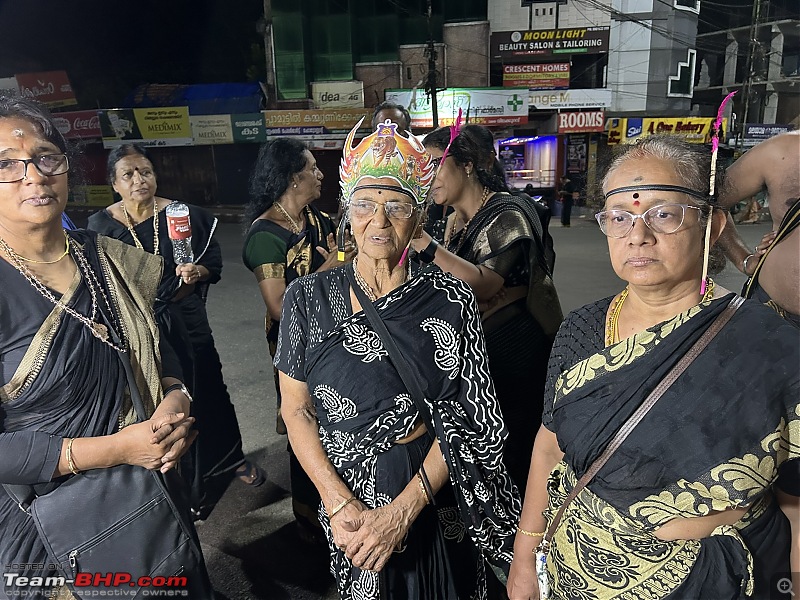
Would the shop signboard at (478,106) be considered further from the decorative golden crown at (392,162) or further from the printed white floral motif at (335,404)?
the printed white floral motif at (335,404)

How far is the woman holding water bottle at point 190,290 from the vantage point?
262 cm

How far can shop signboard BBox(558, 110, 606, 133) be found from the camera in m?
14.9

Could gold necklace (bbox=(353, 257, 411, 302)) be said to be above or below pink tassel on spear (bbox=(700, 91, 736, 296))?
below

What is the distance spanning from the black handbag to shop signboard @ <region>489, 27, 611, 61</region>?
44.6 ft

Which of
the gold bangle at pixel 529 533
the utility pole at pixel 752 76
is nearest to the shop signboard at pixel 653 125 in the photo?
the utility pole at pixel 752 76

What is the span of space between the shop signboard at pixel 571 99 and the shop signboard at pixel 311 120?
17.2 feet

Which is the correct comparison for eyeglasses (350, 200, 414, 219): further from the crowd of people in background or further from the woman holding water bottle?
Result: the woman holding water bottle

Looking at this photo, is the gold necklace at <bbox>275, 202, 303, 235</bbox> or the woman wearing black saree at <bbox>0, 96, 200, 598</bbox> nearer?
the woman wearing black saree at <bbox>0, 96, 200, 598</bbox>

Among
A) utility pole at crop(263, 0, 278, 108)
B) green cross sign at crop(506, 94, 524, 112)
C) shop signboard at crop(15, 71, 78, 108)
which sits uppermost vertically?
utility pole at crop(263, 0, 278, 108)

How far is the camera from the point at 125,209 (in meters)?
2.70

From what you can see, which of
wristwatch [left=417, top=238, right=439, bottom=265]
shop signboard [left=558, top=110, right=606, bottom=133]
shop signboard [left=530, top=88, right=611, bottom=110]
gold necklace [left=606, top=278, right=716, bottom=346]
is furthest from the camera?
shop signboard [left=558, top=110, right=606, bottom=133]

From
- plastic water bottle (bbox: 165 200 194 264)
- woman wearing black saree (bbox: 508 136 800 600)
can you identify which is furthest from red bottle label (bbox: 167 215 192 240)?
woman wearing black saree (bbox: 508 136 800 600)

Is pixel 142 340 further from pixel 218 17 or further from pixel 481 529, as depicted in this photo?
pixel 218 17

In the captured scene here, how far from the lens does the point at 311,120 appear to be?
46.5ft
